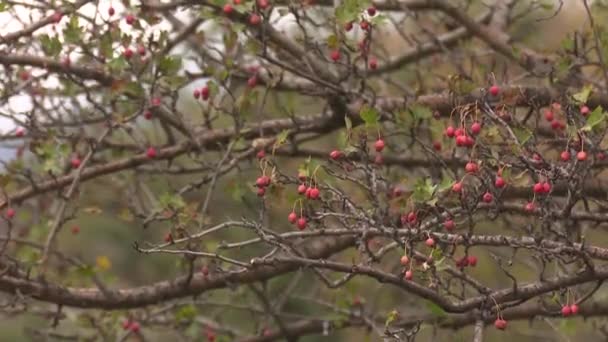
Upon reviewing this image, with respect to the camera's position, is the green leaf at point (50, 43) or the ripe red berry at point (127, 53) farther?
the ripe red berry at point (127, 53)

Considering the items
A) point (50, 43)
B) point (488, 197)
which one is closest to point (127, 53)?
point (50, 43)

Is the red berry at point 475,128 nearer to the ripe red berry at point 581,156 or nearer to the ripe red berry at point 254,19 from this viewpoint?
the ripe red berry at point 581,156

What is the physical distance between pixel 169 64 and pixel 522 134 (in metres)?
1.84

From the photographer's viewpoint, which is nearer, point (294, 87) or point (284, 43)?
point (284, 43)

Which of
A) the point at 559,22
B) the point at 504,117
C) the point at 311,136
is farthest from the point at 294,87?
the point at 559,22

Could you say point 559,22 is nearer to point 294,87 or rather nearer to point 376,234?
point 294,87

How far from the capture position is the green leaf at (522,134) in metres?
3.38

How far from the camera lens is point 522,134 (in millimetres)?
3424

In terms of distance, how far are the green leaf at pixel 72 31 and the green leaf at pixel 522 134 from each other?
6.85ft

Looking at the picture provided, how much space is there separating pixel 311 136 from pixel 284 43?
754 millimetres

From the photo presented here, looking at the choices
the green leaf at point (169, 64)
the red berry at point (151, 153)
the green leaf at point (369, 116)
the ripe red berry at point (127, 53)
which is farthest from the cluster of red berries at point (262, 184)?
the red berry at point (151, 153)

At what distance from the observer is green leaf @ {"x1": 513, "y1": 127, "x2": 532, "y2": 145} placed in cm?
338

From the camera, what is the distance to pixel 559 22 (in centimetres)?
1471

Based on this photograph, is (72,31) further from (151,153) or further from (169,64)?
(151,153)
